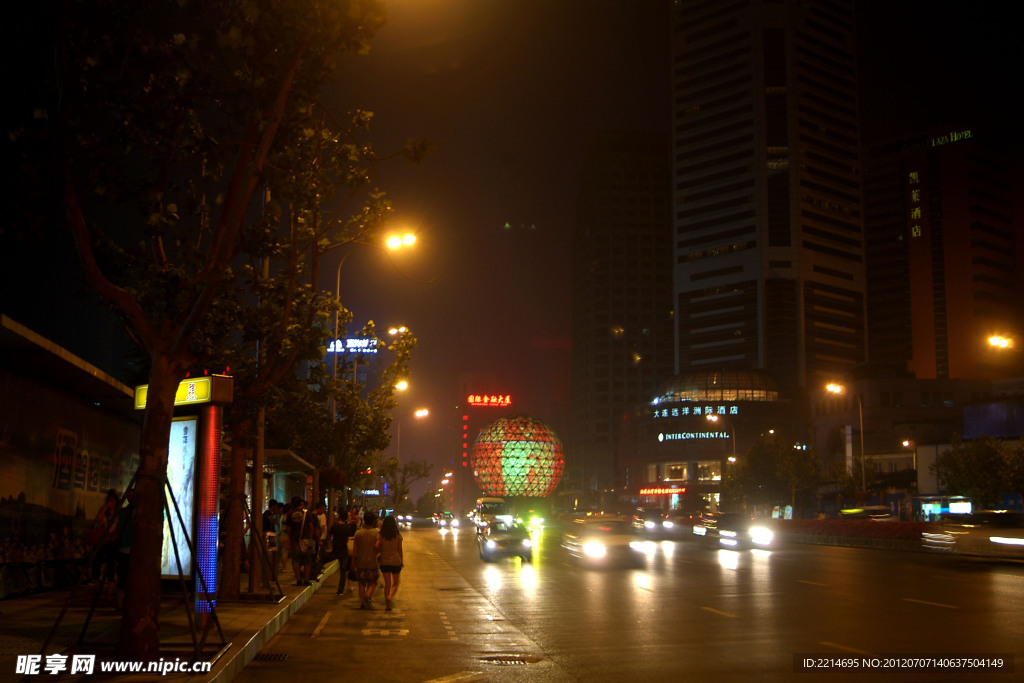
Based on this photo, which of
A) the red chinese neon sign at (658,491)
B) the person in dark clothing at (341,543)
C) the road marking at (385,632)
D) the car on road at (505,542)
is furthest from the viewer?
the red chinese neon sign at (658,491)

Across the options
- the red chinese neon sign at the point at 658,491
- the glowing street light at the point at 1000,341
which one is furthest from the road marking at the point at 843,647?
the red chinese neon sign at the point at 658,491

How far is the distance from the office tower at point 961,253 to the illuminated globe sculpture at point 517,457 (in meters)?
84.5

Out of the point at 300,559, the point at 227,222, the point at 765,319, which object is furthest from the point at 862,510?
the point at 765,319

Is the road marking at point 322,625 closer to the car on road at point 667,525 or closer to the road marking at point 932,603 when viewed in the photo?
the road marking at point 932,603

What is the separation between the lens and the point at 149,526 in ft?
31.1

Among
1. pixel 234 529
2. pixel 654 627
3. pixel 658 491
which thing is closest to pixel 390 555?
pixel 234 529

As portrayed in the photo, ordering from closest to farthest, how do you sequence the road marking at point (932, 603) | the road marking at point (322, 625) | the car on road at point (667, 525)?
the road marking at point (322, 625), the road marking at point (932, 603), the car on road at point (667, 525)

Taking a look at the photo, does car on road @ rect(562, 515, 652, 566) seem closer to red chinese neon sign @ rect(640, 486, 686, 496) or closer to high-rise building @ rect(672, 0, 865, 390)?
red chinese neon sign @ rect(640, 486, 686, 496)

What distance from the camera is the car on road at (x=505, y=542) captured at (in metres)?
31.0

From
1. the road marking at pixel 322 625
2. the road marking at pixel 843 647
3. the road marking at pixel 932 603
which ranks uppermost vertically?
the road marking at pixel 843 647

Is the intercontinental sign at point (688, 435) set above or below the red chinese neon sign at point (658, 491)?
above

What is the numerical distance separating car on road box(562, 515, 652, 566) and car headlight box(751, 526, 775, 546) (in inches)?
581

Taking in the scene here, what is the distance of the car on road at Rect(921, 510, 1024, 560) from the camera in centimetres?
2575

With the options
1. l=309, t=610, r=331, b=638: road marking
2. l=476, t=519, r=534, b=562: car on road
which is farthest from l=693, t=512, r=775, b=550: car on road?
l=309, t=610, r=331, b=638: road marking
